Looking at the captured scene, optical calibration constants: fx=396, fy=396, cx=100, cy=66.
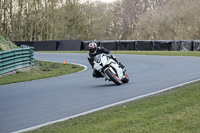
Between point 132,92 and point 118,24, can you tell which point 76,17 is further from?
point 132,92

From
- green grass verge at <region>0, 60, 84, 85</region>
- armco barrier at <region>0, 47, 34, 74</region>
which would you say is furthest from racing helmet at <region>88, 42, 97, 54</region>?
armco barrier at <region>0, 47, 34, 74</region>

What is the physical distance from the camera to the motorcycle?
12211 millimetres

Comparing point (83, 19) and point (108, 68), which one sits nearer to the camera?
point (108, 68)

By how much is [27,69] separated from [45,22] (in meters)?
46.4

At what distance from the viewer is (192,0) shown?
54906 mm

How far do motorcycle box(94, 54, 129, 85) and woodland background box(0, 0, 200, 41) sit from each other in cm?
4153

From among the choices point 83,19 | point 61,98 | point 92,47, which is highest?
point 83,19

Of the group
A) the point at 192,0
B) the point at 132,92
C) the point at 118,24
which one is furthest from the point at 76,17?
the point at 132,92

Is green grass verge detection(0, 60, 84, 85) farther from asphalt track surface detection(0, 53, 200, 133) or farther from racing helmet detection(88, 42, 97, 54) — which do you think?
racing helmet detection(88, 42, 97, 54)

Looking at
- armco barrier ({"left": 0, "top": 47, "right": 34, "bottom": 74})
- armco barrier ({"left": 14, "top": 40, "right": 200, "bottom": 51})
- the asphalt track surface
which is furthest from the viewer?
armco barrier ({"left": 14, "top": 40, "right": 200, "bottom": 51})

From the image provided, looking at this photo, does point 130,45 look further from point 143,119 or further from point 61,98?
point 143,119

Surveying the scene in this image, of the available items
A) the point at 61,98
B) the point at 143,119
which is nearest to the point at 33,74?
the point at 61,98

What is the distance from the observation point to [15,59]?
19484mm

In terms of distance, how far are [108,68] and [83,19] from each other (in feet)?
167
